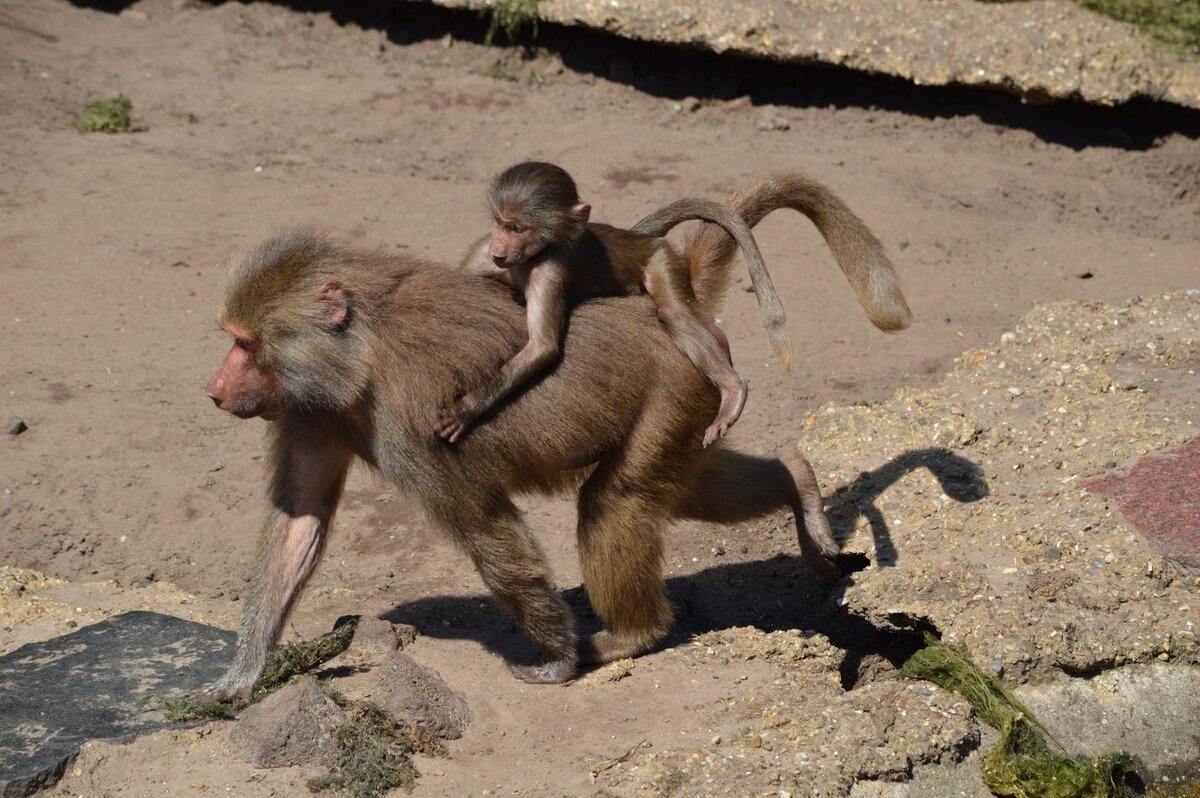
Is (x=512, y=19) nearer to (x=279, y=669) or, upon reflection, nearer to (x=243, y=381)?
(x=243, y=381)

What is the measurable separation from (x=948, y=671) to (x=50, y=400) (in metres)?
5.04

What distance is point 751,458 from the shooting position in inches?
244

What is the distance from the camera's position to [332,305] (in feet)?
16.4

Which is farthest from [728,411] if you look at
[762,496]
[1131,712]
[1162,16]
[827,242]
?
[1162,16]

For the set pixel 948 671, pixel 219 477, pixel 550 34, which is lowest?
pixel 219 477

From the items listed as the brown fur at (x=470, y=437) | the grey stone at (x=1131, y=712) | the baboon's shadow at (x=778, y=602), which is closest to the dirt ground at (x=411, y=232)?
the baboon's shadow at (x=778, y=602)

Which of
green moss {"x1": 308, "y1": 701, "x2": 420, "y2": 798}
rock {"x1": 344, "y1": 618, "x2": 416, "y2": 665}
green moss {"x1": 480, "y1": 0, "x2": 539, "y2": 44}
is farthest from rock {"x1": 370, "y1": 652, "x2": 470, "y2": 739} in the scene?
green moss {"x1": 480, "y1": 0, "x2": 539, "y2": 44}

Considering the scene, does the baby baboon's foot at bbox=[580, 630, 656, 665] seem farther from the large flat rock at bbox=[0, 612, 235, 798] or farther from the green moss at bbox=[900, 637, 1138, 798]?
the large flat rock at bbox=[0, 612, 235, 798]

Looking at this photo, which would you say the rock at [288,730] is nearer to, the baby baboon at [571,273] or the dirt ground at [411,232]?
the dirt ground at [411,232]

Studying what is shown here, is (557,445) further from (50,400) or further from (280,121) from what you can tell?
(280,121)

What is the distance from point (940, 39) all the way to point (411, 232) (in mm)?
4528

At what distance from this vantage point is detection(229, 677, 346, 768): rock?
4836 mm

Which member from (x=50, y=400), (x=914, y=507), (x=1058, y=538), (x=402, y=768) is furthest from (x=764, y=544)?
(x=50, y=400)

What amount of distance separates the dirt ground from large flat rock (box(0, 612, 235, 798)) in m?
0.20
